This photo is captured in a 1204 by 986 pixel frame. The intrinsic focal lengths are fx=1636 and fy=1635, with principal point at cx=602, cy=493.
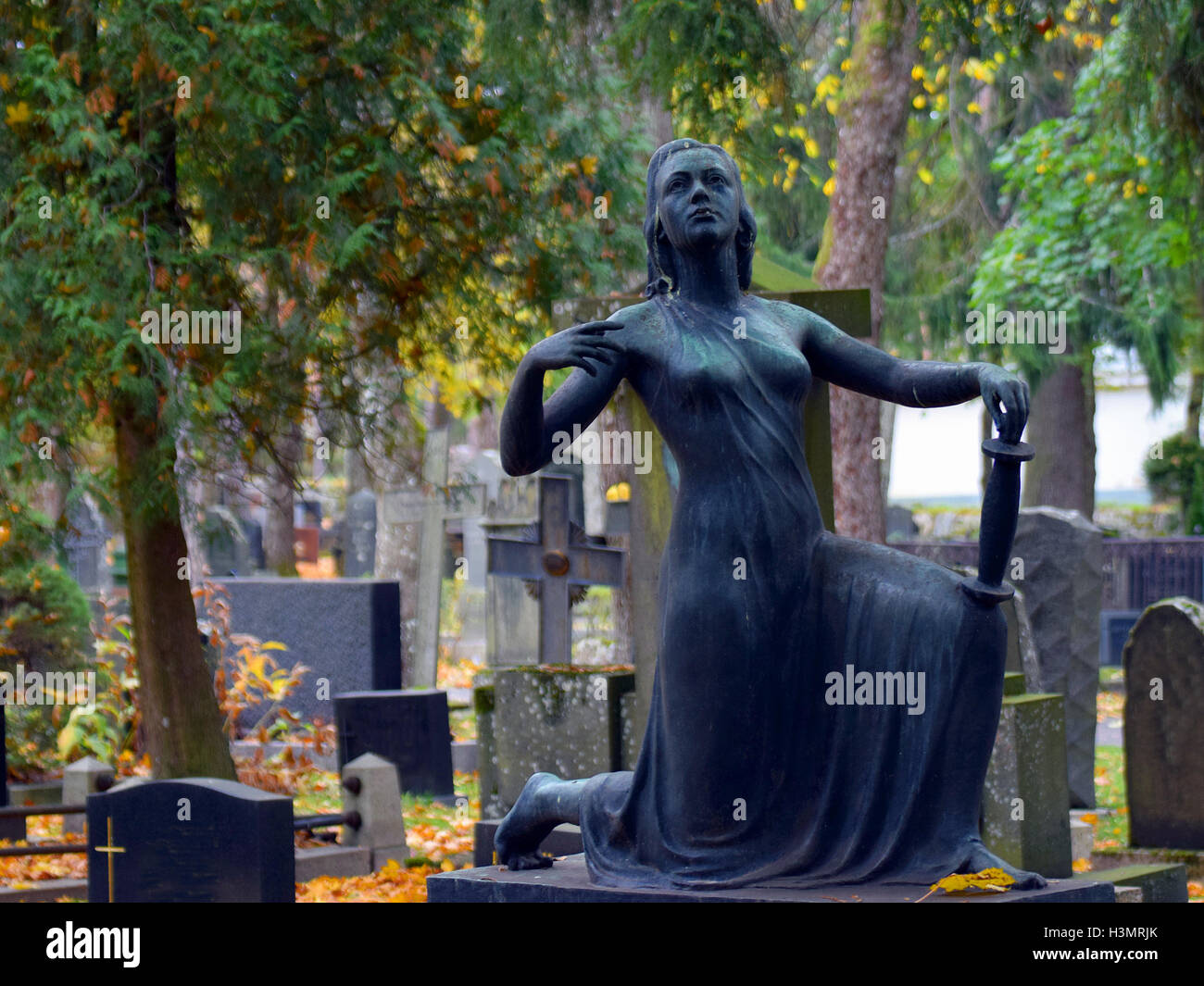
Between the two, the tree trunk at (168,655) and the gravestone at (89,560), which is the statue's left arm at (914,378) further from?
the gravestone at (89,560)

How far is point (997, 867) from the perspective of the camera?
4090mm

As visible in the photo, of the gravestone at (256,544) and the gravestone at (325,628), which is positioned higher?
the gravestone at (256,544)

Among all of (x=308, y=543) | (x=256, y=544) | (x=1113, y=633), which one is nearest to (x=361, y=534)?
(x=256, y=544)

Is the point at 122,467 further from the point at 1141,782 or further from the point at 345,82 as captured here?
the point at 1141,782

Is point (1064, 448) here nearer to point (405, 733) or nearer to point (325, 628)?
point (325, 628)

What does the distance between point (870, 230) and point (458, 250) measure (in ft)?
11.1

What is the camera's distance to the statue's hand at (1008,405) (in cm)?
407

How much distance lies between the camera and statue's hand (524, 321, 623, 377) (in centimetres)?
425

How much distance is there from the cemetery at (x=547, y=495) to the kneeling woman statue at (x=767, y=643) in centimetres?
1

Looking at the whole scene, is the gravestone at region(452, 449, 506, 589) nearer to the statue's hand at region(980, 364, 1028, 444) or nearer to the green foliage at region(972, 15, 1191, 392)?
the green foliage at region(972, 15, 1191, 392)
